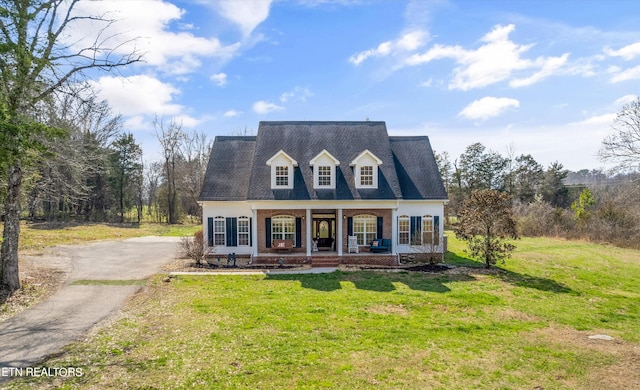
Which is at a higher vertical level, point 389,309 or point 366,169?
point 366,169

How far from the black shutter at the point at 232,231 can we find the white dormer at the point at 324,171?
5297 millimetres

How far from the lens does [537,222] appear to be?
3538 centimetres

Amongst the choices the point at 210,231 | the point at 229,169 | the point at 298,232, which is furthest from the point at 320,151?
the point at 210,231

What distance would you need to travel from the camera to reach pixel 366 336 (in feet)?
32.3

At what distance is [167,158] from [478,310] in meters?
46.0

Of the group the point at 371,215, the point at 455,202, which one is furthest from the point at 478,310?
the point at 455,202

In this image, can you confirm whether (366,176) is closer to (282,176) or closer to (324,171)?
(324,171)

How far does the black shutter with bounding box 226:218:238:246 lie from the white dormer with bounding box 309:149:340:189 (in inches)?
209

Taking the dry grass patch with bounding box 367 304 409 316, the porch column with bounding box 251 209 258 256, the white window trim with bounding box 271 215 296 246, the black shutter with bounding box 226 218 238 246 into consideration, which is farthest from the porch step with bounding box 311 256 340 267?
the dry grass patch with bounding box 367 304 409 316

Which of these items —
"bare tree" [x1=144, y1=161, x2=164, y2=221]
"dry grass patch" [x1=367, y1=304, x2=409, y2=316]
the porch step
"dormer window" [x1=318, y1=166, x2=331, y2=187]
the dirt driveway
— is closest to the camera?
the dirt driveway

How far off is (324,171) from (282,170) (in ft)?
8.18

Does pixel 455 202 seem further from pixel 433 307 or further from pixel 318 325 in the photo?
pixel 318 325

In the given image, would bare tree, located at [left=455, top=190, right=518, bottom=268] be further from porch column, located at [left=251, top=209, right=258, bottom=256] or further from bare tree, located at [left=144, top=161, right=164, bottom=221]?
bare tree, located at [left=144, top=161, right=164, bottom=221]

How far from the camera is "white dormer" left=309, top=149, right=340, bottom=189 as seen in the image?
820 inches
